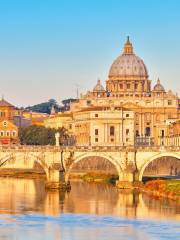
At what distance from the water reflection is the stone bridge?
65.0 inches

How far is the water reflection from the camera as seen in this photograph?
8906 cm

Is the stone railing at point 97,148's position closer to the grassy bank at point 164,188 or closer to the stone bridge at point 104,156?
the stone bridge at point 104,156

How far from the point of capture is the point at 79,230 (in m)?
79.4

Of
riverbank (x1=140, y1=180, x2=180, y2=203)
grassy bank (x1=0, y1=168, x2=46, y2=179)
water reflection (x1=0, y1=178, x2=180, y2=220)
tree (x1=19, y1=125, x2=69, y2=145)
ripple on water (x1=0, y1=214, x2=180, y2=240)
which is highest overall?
tree (x1=19, y1=125, x2=69, y2=145)

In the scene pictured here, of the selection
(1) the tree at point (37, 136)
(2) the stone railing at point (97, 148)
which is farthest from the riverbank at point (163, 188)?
(1) the tree at point (37, 136)

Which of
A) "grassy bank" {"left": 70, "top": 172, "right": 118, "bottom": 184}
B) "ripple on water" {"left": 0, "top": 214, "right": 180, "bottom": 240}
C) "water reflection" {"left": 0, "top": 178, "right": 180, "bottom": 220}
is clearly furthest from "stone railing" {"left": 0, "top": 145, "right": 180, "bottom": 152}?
"ripple on water" {"left": 0, "top": 214, "right": 180, "bottom": 240}

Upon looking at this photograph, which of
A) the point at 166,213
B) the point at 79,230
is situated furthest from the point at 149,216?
the point at 79,230

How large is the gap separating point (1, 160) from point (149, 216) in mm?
28880

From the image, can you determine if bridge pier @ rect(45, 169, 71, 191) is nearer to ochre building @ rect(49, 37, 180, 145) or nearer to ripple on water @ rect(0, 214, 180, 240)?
ripple on water @ rect(0, 214, 180, 240)

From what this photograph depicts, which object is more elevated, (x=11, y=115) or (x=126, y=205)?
(x=11, y=115)

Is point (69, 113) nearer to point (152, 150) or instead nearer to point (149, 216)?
point (152, 150)

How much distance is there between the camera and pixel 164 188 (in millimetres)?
102312

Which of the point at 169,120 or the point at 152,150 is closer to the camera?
the point at 152,150

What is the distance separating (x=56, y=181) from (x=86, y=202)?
12.4m
